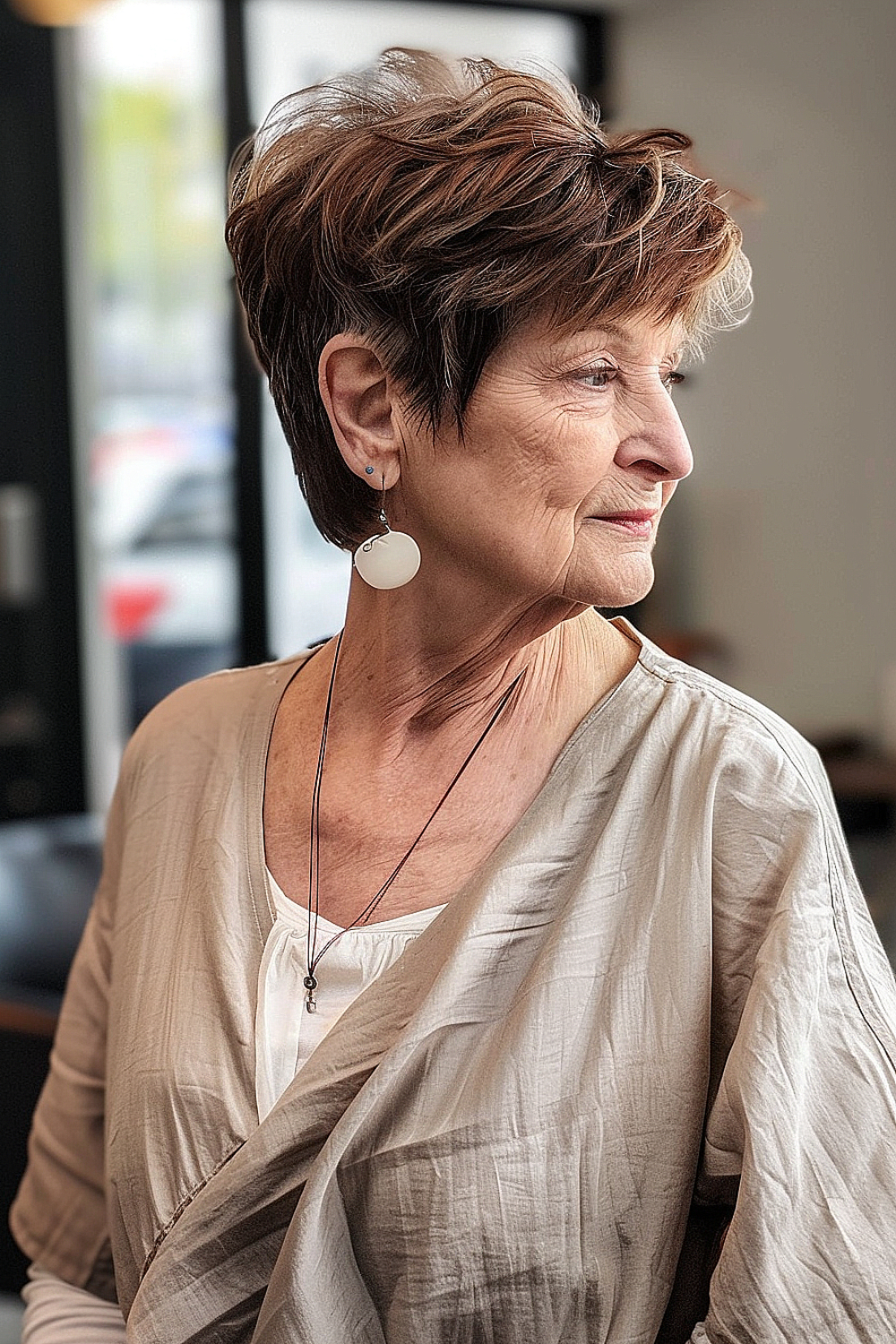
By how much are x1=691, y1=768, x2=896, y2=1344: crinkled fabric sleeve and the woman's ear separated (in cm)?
42

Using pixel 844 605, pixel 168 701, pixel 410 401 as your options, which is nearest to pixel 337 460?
pixel 410 401

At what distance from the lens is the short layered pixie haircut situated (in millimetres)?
979

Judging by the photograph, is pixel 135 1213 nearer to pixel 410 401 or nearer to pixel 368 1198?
pixel 368 1198

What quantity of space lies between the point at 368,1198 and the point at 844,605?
3511 mm

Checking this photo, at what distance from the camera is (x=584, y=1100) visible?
0.98 m

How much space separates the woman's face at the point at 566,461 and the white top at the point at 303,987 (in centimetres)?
28

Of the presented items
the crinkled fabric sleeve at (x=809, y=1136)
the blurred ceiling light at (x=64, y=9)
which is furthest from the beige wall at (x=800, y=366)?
the crinkled fabric sleeve at (x=809, y=1136)

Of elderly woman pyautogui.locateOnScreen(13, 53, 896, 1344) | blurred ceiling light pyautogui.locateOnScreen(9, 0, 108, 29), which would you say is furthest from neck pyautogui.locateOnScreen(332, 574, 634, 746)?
blurred ceiling light pyautogui.locateOnScreen(9, 0, 108, 29)

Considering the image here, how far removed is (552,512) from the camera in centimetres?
103

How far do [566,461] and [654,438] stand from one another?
67 mm

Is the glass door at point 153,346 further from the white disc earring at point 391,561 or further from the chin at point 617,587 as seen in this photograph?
the chin at point 617,587

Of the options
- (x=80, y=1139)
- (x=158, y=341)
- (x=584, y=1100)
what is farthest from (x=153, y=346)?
(x=584, y=1100)

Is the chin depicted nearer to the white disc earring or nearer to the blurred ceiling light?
the white disc earring

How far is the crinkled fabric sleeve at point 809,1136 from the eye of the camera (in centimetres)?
91
